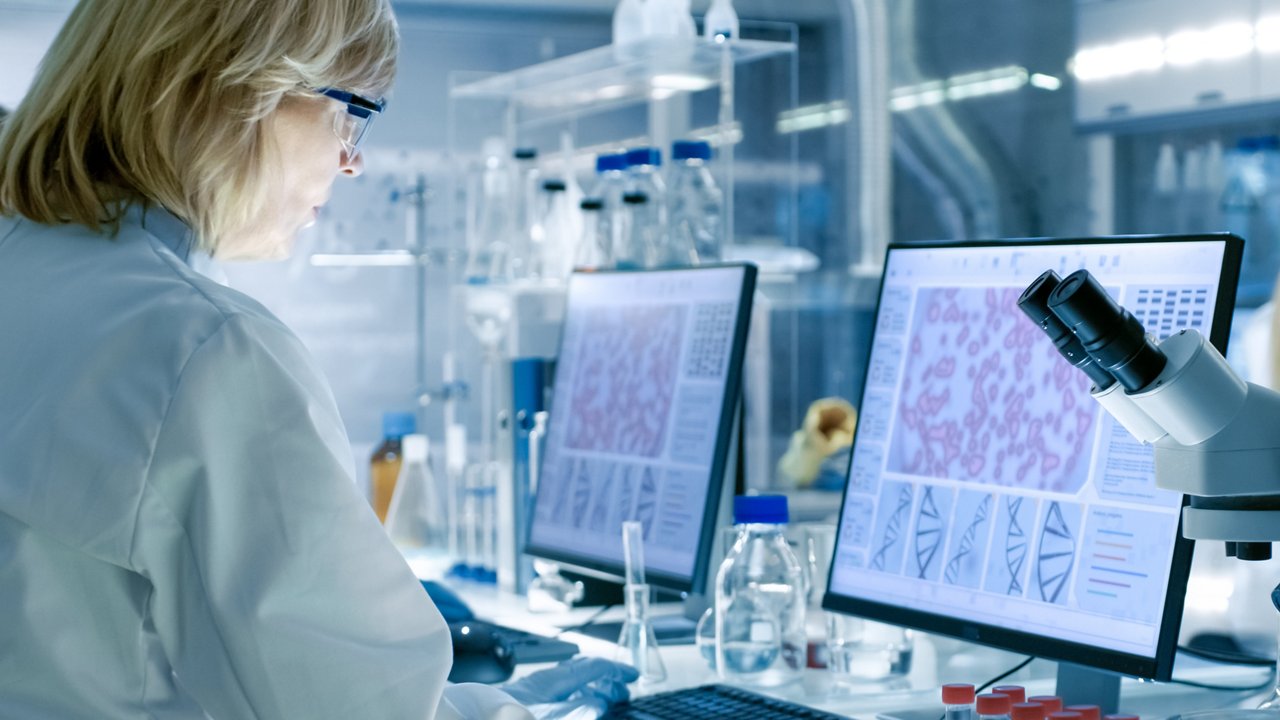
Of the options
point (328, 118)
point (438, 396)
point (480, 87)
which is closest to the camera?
point (328, 118)

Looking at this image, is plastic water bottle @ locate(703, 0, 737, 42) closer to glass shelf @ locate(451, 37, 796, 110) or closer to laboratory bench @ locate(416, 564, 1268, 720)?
glass shelf @ locate(451, 37, 796, 110)

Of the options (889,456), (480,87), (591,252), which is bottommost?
(889,456)

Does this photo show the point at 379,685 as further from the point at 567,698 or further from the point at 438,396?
the point at 438,396

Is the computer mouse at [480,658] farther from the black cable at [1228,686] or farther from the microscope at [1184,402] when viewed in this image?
the microscope at [1184,402]

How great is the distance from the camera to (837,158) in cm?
458

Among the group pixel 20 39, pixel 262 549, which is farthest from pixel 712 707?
pixel 20 39

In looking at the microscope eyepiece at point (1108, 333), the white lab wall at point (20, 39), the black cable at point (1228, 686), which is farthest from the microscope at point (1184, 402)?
the white lab wall at point (20, 39)

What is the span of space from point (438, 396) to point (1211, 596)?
1.91 meters

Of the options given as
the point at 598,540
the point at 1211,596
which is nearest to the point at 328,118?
the point at 598,540

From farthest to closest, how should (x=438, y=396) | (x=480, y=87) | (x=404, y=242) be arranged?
1. (x=404, y=242)
2. (x=438, y=396)
3. (x=480, y=87)

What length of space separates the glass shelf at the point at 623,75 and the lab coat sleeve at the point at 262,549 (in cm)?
126

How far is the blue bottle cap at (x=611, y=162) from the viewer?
2016mm

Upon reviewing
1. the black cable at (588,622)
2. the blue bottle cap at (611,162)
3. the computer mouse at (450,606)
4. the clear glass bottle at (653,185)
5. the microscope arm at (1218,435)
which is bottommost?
the black cable at (588,622)

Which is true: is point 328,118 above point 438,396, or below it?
above
